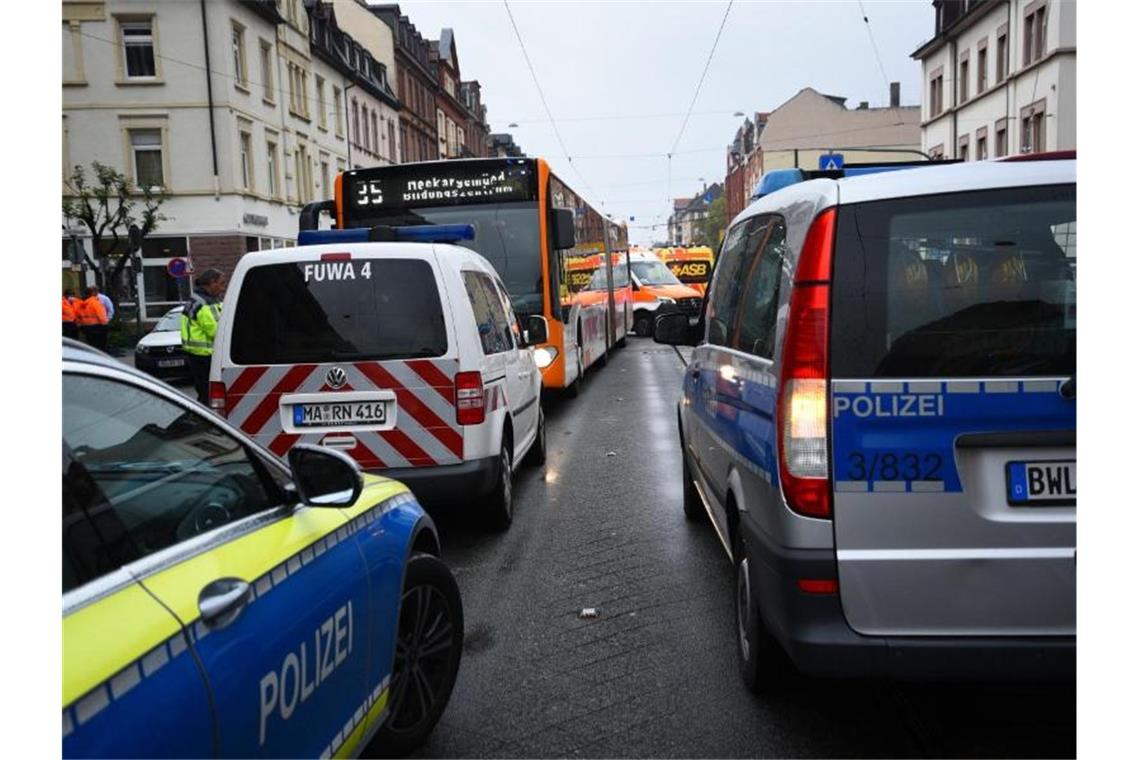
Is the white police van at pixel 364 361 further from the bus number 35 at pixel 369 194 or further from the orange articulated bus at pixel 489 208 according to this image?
the bus number 35 at pixel 369 194

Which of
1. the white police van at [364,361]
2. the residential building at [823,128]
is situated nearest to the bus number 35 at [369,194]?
the white police van at [364,361]

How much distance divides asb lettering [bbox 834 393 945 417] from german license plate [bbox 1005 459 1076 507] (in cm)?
28

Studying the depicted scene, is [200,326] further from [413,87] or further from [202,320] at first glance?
[413,87]

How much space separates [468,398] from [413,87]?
58923mm

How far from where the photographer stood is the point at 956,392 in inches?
121

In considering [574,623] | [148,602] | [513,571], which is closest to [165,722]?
[148,602]

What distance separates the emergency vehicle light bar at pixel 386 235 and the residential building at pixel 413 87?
163ft

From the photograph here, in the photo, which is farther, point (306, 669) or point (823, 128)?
point (823, 128)

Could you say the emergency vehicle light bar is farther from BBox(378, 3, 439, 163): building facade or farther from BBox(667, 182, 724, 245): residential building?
BBox(667, 182, 724, 245): residential building

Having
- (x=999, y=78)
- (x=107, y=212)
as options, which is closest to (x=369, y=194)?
(x=107, y=212)

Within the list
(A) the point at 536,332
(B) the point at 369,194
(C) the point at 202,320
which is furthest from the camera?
(B) the point at 369,194

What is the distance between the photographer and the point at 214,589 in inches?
86.0

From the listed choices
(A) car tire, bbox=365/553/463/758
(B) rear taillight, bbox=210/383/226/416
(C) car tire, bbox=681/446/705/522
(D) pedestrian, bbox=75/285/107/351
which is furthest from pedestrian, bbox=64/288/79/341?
(A) car tire, bbox=365/553/463/758

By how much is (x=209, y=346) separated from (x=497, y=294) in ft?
13.8
